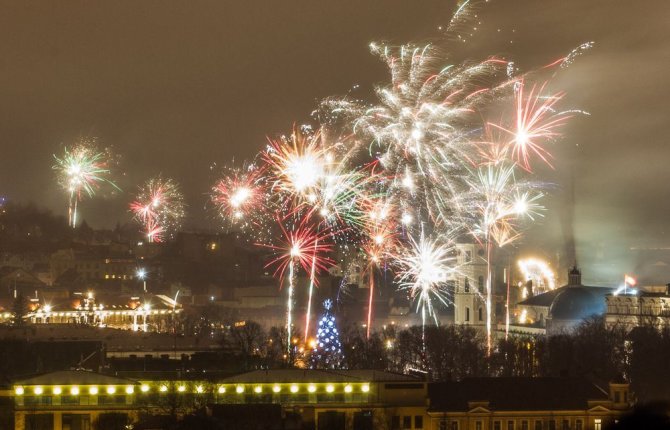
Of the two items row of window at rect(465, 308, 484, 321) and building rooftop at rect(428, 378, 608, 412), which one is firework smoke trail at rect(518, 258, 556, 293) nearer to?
row of window at rect(465, 308, 484, 321)

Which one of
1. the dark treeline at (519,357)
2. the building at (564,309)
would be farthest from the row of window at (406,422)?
the building at (564,309)

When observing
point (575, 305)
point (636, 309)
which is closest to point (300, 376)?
point (636, 309)

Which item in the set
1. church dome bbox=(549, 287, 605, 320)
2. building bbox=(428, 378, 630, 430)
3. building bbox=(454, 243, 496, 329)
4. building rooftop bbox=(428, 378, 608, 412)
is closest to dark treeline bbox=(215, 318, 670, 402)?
building rooftop bbox=(428, 378, 608, 412)

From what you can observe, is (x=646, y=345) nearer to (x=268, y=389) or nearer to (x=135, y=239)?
(x=268, y=389)

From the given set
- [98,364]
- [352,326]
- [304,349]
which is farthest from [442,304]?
[98,364]

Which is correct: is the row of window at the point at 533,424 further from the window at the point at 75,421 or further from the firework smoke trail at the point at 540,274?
the firework smoke trail at the point at 540,274

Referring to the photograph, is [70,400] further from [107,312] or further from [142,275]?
[142,275]
